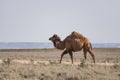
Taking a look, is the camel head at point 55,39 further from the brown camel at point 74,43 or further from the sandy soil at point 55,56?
the sandy soil at point 55,56

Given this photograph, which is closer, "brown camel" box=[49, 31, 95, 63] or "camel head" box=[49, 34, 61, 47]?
"brown camel" box=[49, 31, 95, 63]

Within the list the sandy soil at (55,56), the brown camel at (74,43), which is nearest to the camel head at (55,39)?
the brown camel at (74,43)

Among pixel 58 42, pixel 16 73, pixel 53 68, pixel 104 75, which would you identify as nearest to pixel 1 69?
pixel 16 73

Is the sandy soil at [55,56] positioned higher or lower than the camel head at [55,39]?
lower

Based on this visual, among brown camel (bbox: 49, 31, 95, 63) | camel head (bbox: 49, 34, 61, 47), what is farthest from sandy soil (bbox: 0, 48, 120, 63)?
brown camel (bbox: 49, 31, 95, 63)

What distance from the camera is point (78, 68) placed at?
1044 inches

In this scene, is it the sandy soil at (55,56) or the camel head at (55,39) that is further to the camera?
the sandy soil at (55,56)

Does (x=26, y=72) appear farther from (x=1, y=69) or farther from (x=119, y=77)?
(x=119, y=77)

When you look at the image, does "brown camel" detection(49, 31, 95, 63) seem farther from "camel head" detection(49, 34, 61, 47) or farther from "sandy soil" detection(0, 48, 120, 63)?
"sandy soil" detection(0, 48, 120, 63)

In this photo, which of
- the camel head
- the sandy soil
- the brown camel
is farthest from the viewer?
the sandy soil

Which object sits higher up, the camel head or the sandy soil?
the camel head

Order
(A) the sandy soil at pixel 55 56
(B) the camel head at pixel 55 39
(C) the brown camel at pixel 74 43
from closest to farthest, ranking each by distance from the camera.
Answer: (C) the brown camel at pixel 74 43, (B) the camel head at pixel 55 39, (A) the sandy soil at pixel 55 56

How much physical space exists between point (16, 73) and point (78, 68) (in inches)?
171

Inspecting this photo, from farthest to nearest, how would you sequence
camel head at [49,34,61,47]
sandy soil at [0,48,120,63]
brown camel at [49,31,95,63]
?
sandy soil at [0,48,120,63]
camel head at [49,34,61,47]
brown camel at [49,31,95,63]
